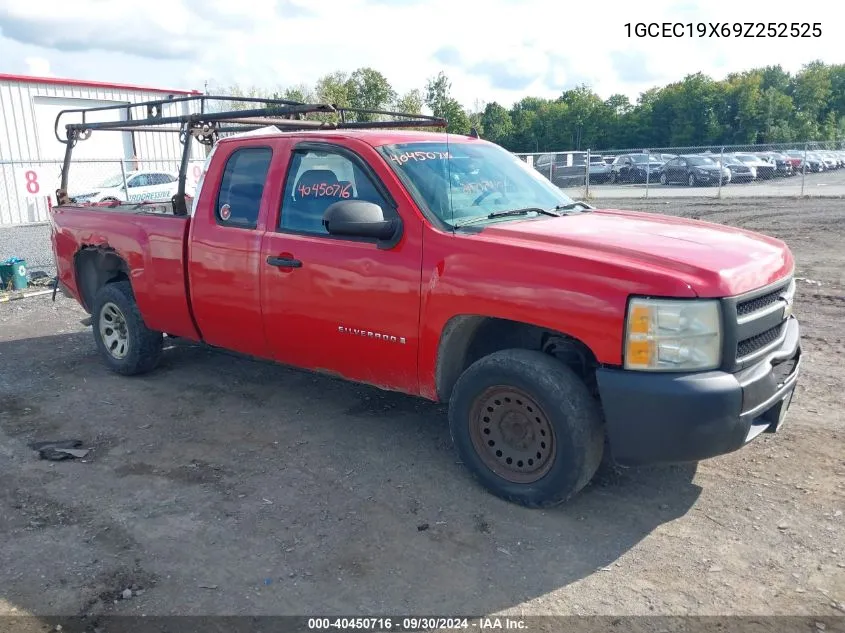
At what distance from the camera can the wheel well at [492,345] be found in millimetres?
3816

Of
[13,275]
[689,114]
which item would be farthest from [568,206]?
[689,114]

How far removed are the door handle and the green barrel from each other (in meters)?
7.20

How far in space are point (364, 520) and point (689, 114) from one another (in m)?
51.8

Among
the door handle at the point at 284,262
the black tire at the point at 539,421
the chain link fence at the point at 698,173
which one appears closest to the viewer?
the black tire at the point at 539,421

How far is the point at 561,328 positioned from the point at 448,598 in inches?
53.2

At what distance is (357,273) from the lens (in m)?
4.24

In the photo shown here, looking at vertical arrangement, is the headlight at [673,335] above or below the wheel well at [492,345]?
above

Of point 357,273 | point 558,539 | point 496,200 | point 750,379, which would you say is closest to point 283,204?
point 357,273

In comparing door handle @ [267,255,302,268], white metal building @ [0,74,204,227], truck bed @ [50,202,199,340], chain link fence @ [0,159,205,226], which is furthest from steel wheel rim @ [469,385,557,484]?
white metal building @ [0,74,204,227]

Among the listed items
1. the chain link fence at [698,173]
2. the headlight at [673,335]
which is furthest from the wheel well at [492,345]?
the chain link fence at [698,173]

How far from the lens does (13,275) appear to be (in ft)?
33.1

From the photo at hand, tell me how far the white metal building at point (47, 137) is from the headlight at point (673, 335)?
18.1 meters

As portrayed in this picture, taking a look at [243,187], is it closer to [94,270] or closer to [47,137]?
[94,270]

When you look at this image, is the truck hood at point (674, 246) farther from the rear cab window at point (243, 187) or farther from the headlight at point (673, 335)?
the rear cab window at point (243, 187)
